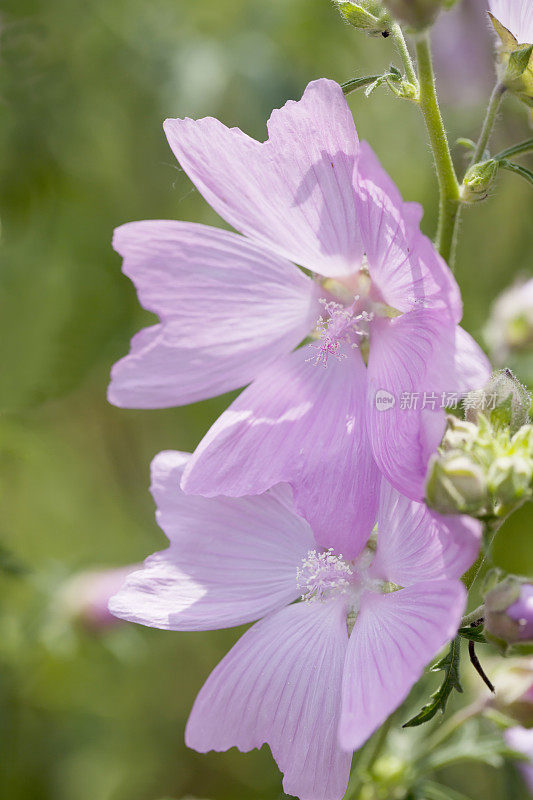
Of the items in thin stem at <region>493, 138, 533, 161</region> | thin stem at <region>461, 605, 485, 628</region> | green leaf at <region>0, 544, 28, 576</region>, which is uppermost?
thin stem at <region>493, 138, 533, 161</region>

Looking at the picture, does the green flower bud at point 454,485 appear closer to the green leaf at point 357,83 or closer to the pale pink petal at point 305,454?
the pale pink petal at point 305,454

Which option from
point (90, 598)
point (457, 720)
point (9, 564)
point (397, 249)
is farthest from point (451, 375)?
point (90, 598)

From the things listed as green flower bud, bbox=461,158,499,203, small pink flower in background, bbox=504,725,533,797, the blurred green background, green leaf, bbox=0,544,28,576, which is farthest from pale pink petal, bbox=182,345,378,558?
the blurred green background

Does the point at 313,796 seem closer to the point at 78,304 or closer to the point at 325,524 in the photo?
the point at 325,524

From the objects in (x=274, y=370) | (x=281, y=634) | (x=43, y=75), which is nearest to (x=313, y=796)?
(x=281, y=634)

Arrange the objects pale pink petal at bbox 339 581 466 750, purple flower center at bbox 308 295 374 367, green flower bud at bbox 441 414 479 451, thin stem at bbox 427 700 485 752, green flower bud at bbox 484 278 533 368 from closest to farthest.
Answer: pale pink petal at bbox 339 581 466 750 → green flower bud at bbox 441 414 479 451 → purple flower center at bbox 308 295 374 367 → thin stem at bbox 427 700 485 752 → green flower bud at bbox 484 278 533 368

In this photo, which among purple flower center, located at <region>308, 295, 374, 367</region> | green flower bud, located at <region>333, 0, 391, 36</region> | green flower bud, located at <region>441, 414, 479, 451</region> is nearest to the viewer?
green flower bud, located at <region>441, 414, 479, 451</region>

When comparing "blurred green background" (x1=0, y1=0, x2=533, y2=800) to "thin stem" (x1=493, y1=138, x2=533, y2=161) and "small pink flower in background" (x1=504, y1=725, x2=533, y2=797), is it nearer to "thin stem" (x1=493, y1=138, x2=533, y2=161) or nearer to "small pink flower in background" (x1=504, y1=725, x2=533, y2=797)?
"small pink flower in background" (x1=504, y1=725, x2=533, y2=797)

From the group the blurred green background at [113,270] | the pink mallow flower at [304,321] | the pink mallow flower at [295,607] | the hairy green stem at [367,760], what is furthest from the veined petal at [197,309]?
the blurred green background at [113,270]
